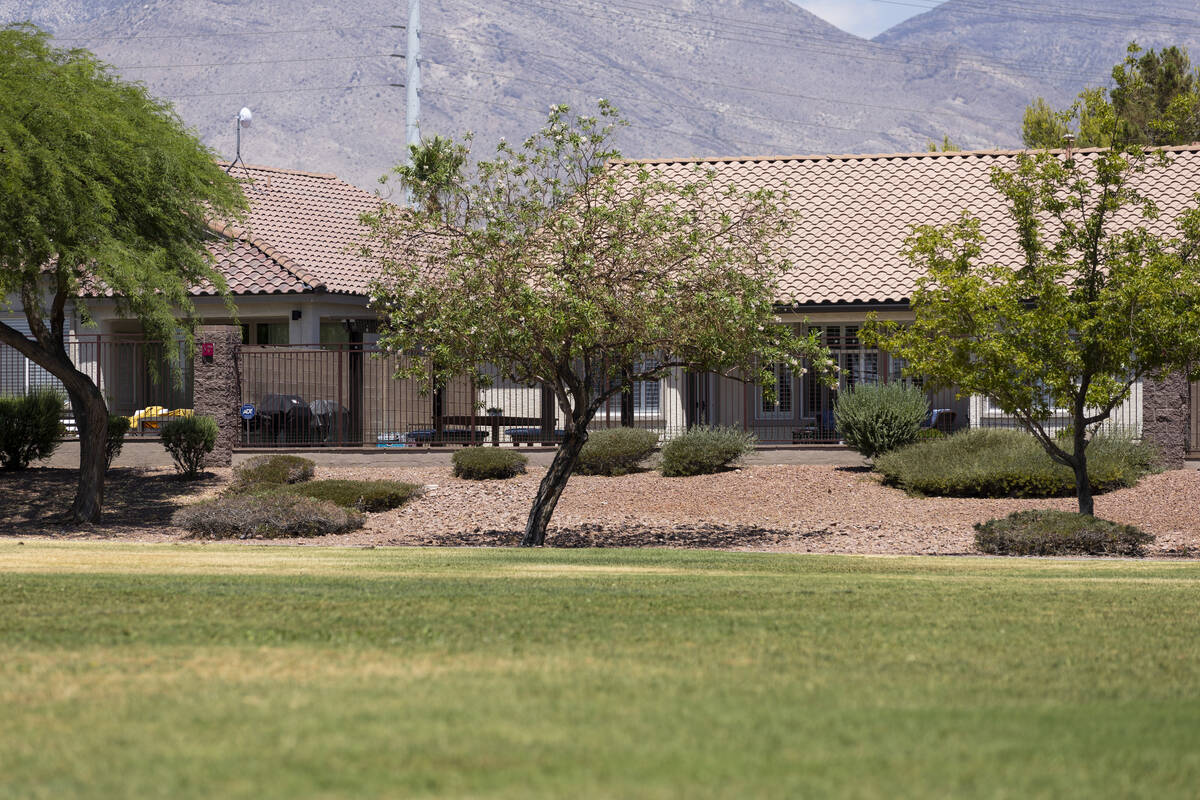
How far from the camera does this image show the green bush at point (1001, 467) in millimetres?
22062

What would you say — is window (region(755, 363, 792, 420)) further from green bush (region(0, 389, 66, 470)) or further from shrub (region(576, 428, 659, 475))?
green bush (region(0, 389, 66, 470))

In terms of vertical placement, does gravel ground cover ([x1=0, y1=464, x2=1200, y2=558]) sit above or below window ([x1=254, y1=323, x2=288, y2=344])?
below

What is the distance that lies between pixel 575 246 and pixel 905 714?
11671 millimetres

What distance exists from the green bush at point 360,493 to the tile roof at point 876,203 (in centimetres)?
876

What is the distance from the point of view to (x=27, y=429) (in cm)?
2542

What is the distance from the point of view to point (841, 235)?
30422 millimetres

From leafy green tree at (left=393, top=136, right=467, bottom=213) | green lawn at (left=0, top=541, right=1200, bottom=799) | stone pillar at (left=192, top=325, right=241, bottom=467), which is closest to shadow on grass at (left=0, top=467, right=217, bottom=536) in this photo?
stone pillar at (left=192, top=325, right=241, bottom=467)

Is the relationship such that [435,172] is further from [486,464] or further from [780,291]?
[780,291]

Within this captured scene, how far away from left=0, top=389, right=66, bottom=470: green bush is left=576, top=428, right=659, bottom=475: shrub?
364 inches

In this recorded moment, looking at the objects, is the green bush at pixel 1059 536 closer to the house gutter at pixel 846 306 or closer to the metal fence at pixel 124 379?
the house gutter at pixel 846 306

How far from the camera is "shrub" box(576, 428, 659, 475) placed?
24594 mm

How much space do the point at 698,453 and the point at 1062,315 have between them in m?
8.55

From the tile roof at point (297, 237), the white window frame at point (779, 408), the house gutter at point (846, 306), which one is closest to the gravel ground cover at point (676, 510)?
the white window frame at point (779, 408)

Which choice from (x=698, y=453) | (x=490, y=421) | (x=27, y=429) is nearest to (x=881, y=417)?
(x=698, y=453)
